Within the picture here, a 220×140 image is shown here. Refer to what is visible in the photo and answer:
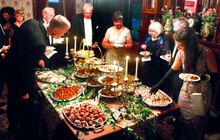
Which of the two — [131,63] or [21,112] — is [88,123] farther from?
[131,63]

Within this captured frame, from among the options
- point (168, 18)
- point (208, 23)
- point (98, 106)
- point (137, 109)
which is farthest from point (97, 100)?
point (168, 18)

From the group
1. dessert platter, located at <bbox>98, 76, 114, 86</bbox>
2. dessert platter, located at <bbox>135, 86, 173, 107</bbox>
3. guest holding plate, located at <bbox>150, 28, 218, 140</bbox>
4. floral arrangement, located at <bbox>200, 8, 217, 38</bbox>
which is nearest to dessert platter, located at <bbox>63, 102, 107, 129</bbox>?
dessert platter, located at <bbox>98, 76, 114, 86</bbox>

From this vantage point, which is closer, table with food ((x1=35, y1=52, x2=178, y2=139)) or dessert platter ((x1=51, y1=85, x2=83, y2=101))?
table with food ((x1=35, y1=52, x2=178, y2=139))

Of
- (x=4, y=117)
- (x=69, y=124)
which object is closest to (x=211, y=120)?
(x=69, y=124)

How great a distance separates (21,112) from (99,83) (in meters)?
1.11

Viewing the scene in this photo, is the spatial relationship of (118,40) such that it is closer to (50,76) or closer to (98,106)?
(50,76)

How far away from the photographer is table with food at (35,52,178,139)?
7.84 ft

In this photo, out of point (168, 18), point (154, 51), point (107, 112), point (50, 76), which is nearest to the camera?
point (107, 112)

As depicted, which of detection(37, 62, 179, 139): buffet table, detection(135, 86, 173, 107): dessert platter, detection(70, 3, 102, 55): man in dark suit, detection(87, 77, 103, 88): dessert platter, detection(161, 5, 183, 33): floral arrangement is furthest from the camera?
detection(70, 3, 102, 55): man in dark suit

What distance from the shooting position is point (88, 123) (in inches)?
94.1

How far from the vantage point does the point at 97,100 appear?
2.85 metres

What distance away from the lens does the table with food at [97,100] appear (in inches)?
94.1

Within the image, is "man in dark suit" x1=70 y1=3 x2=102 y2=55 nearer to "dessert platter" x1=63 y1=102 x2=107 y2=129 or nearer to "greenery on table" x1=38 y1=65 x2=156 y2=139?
"greenery on table" x1=38 y1=65 x2=156 y2=139

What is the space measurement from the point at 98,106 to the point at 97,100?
0.11 m
